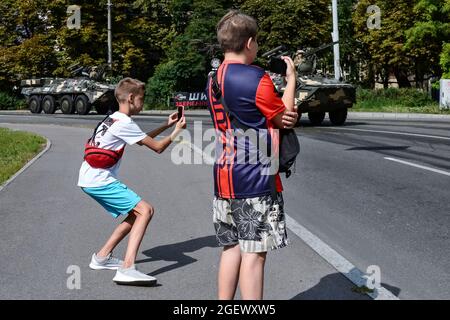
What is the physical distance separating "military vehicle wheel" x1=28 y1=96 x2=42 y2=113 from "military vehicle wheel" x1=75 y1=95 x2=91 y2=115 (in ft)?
13.4

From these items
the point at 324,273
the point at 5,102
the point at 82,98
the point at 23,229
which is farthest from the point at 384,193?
the point at 5,102

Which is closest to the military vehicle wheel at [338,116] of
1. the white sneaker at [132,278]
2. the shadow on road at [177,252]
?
the shadow on road at [177,252]

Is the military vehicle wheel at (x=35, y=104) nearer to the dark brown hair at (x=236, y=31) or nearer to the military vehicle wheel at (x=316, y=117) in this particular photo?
the military vehicle wheel at (x=316, y=117)

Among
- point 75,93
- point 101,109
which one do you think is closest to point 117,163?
point 75,93

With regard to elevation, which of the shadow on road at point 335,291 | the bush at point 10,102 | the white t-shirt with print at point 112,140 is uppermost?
the bush at point 10,102

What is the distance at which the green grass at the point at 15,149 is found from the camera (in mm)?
11836

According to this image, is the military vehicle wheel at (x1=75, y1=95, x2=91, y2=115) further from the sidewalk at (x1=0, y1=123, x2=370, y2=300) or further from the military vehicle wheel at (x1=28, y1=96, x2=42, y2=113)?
the sidewalk at (x1=0, y1=123, x2=370, y2=300)

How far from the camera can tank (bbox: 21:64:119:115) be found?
3244 centimetres

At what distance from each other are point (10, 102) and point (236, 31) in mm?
43602

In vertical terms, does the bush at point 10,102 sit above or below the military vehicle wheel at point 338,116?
above

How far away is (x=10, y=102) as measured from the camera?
44781 mm

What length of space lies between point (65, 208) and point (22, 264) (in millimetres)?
2561

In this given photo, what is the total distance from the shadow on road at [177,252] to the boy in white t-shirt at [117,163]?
367 millimetres

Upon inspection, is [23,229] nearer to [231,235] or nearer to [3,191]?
[3,191]
